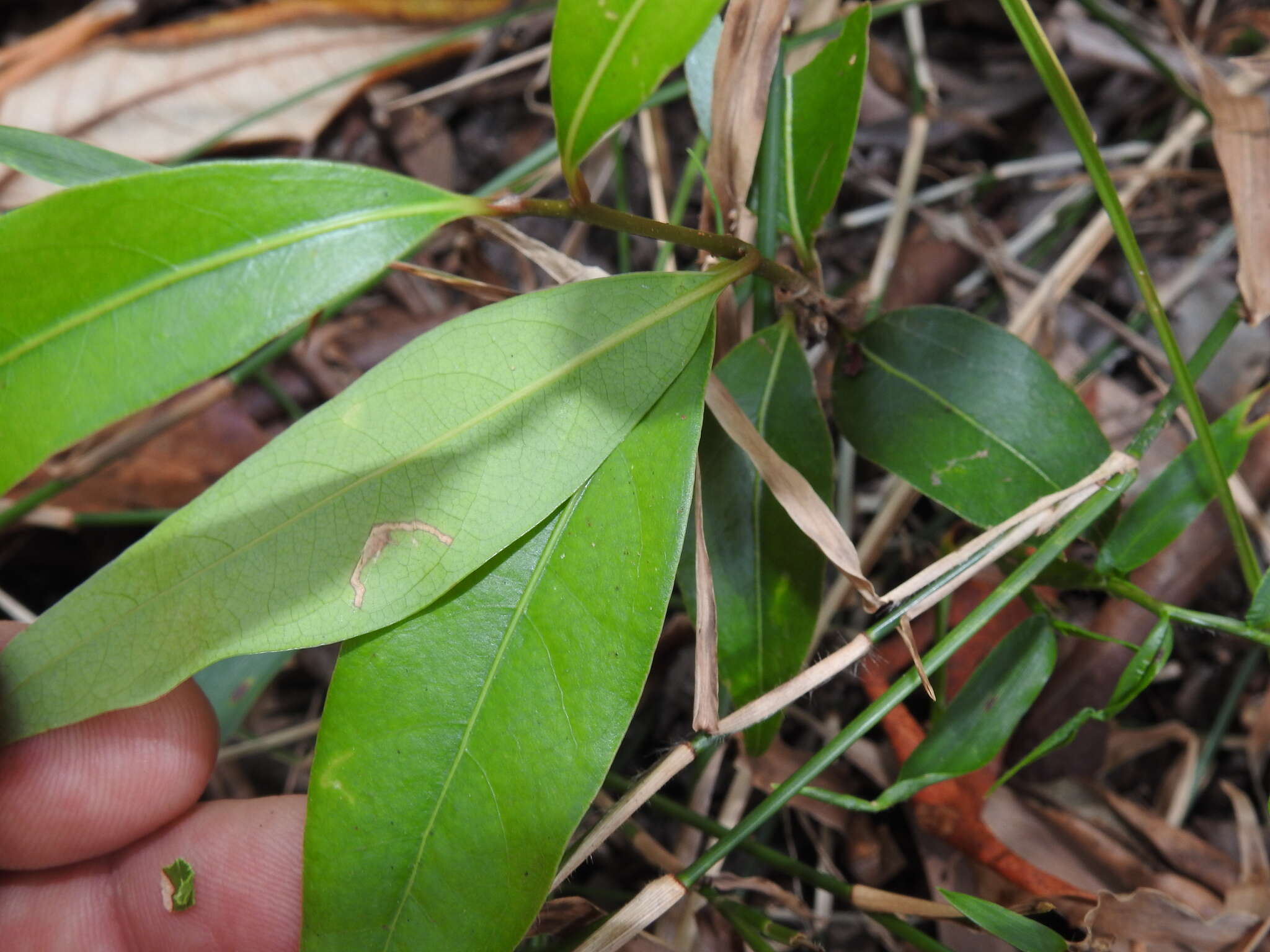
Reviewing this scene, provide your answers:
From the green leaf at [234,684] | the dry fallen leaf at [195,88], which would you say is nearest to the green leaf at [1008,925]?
the green leaf at [234,684]

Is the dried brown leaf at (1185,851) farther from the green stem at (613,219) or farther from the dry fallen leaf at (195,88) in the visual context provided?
the dry fallen leaf at (195,88)

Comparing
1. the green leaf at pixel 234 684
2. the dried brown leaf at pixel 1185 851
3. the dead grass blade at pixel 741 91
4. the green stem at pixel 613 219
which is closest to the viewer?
the green stem at pixel 613 219

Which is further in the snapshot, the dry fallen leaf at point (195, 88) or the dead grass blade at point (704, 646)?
the dry fallen leaf at point (195, 88)

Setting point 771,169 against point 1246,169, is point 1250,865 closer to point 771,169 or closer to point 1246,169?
point 1246,169

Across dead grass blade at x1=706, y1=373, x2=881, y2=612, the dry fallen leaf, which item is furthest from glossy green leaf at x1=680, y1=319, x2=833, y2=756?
the dry fallen leaf

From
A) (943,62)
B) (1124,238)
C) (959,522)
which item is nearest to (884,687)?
(959,522)

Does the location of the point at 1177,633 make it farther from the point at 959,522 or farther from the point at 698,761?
the point at 698,761

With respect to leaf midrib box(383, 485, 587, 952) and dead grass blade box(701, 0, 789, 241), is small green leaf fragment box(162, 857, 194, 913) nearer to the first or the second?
leaf midrib box(383, 485, 587, 952)
